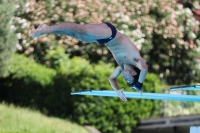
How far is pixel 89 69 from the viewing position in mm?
13000

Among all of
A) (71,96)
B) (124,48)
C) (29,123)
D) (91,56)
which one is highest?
(124,48)

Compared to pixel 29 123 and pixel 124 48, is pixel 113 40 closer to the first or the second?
pixel 124 48

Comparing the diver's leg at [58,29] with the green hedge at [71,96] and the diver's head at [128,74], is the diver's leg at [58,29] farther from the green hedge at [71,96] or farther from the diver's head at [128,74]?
the green hedge at [71,96]

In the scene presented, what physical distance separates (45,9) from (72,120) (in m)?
3.97

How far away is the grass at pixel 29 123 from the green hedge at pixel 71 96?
515 millimetres

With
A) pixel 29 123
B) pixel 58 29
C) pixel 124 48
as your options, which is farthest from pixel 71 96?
pixel 58 29

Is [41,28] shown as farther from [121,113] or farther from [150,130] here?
[150,130]

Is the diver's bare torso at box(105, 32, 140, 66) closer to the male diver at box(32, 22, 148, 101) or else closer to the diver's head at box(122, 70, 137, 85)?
the male diver at box(32, 22, 148, 101)

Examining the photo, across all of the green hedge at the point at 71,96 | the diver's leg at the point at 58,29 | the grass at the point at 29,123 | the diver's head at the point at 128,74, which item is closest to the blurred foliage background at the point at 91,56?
the green hedge at the point at 71,96

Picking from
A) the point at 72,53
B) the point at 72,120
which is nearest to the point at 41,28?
the point at 72,120

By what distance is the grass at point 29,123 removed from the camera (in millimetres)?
10750

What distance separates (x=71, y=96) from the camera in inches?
502

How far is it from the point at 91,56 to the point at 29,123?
451 centimetres

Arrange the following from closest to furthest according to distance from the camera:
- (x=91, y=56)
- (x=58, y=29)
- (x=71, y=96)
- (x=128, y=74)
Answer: (x=58, y=29), (x=128, y=74), (x=71, y=96), (x=91, y=56)
